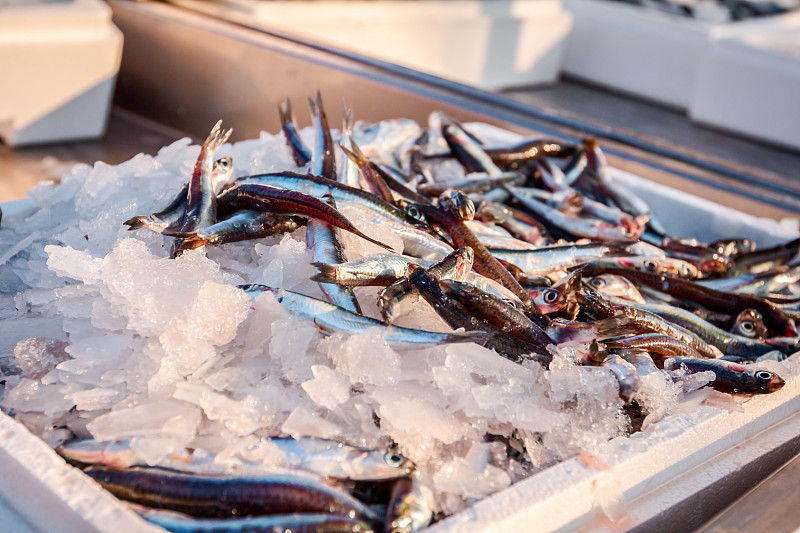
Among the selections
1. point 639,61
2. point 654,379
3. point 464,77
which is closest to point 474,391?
point 654,379

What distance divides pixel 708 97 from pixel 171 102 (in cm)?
434

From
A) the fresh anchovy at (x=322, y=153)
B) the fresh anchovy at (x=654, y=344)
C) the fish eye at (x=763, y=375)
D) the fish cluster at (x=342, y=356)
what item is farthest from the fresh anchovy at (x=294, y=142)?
the fish eye at (x=763, y=375)

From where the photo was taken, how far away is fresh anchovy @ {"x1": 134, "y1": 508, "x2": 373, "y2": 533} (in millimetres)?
858

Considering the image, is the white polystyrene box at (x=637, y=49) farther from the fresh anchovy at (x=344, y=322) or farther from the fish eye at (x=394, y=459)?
the fish eye at (x=394, y=459)

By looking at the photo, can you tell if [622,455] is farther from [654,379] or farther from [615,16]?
[615,16]

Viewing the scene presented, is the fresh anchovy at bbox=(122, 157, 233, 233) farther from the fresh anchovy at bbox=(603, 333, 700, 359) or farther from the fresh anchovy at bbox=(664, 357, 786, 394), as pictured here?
the fresh anchovy at bbox=(664, 357, 786, 394)

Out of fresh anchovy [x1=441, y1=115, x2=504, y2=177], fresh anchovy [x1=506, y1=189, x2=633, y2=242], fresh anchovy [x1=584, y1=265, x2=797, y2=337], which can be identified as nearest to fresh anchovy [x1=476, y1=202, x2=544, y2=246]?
fresh anchovy [x1=506, y1=189, x2=633, y2=242]

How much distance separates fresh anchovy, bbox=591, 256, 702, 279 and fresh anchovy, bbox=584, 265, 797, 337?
0.01 metres

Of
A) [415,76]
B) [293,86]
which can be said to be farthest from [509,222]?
[293,86]

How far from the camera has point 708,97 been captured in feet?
19.4

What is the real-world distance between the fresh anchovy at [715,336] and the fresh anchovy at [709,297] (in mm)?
111

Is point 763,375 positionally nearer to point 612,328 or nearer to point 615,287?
point 612,328

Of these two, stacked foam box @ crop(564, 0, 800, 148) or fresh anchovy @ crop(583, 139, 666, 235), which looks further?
stacked foam box @ crop(564, 0, 800, 148)

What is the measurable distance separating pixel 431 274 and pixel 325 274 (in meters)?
0.18
